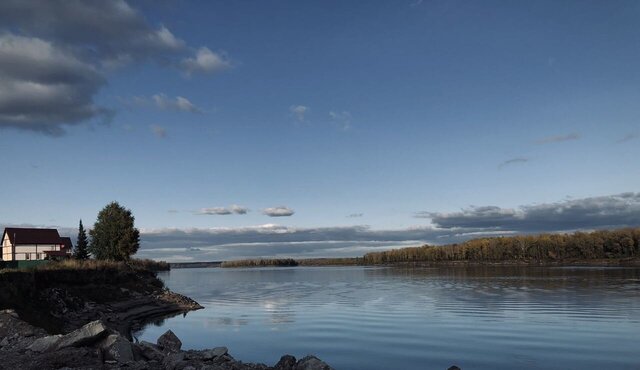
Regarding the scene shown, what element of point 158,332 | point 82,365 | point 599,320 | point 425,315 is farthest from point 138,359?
point 599,320

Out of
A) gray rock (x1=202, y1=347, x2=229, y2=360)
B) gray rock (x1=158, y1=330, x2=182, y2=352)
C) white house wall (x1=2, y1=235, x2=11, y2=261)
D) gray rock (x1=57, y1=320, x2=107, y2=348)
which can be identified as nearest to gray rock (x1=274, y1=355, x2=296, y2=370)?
gray rock (x1=202, y1=347, x2=229, y2=360)

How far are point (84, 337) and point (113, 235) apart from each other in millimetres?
81223

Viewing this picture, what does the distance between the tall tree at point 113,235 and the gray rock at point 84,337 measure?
264 feet

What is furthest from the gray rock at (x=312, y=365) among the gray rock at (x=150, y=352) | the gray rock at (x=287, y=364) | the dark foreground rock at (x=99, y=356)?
the gray rock at (x=150, y=352)

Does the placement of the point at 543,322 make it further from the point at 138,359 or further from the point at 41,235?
the point at 41,235

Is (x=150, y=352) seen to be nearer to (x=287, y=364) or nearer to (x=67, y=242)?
(x=287, y=364)

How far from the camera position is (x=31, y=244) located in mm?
104188

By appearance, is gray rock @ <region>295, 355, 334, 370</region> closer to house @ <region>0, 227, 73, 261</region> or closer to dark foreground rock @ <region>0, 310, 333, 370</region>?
dark foreground rock @ <region>0, 310, 333, 370</region>

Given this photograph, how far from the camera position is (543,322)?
1356 inches

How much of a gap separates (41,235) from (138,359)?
10340cm

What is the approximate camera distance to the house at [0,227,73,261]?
103m

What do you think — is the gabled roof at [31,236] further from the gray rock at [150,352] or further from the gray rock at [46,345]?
the gray rock at [150,352]

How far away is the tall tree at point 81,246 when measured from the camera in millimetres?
99062

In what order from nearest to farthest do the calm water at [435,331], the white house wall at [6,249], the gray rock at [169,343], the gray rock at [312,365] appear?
the gray rock at [312,365], the gray rock at [169,343], the calm water at [435,331], the white house wall at [6,249]
